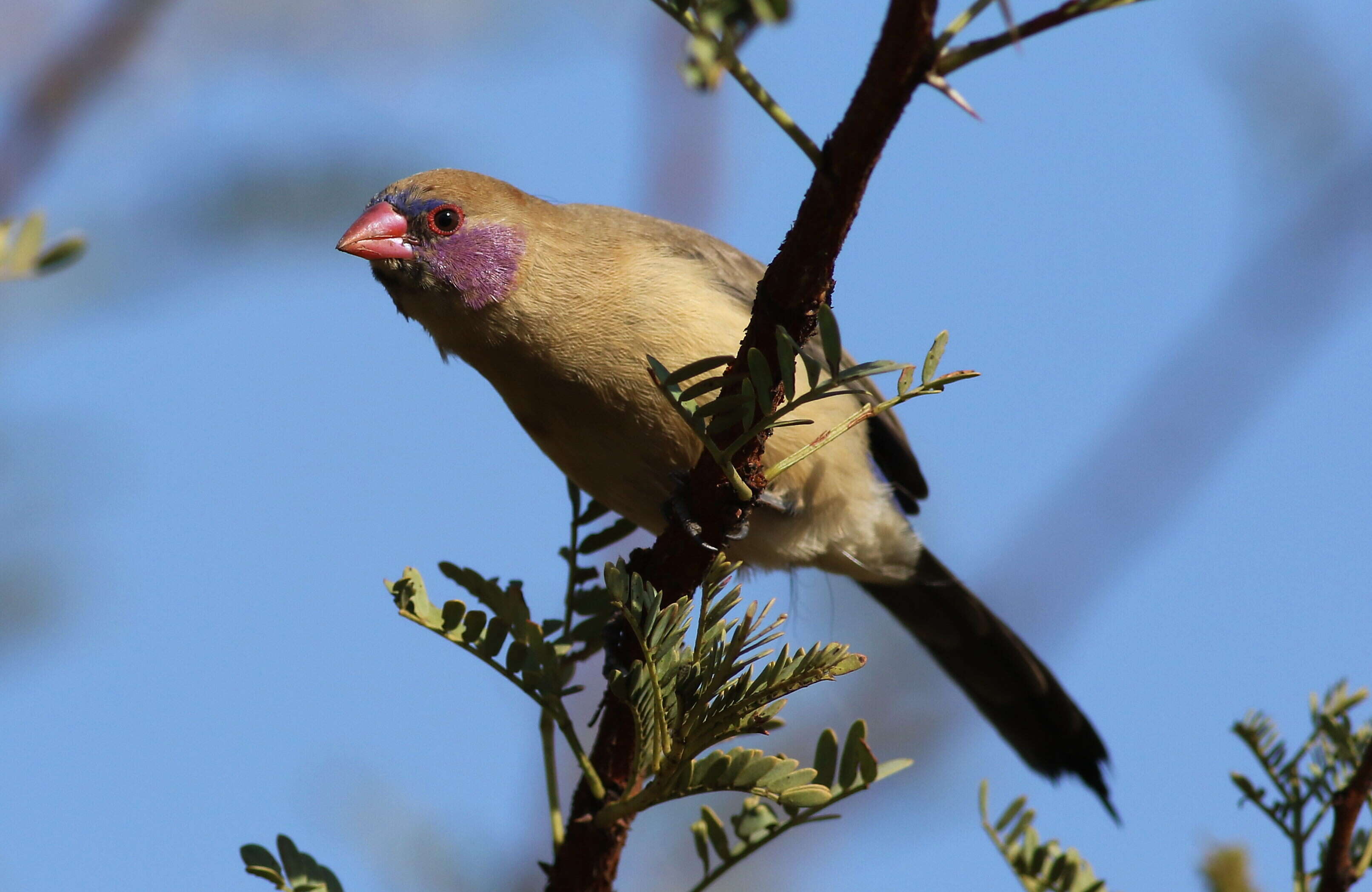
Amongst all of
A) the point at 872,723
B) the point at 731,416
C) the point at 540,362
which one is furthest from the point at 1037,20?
the point at 872,723

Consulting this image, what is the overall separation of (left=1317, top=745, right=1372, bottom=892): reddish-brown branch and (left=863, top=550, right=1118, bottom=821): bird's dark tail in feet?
9.08

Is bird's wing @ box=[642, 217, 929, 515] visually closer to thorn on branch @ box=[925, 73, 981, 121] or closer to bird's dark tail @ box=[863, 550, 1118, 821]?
bird's dark tail @ box=[863, 550, 1118, 821]

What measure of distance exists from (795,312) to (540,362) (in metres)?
1.88

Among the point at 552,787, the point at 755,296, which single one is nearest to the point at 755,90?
the point at 552,787

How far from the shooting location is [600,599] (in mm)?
3043

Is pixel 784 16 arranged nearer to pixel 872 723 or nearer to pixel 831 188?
pixel 831 188

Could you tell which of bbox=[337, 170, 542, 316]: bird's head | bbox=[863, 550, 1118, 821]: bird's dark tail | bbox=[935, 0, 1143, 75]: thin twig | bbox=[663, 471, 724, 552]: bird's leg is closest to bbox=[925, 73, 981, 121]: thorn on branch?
bbox=[935, 0, 1143, 75]: thin twig

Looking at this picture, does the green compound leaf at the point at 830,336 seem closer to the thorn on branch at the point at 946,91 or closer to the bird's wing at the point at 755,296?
the thorn on branch at the point at 946,91

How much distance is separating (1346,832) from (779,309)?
4.64 feet

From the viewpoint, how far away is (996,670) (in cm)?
552

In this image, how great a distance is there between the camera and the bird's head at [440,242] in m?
4.15

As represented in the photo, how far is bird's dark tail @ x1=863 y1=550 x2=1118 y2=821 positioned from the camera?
523cm

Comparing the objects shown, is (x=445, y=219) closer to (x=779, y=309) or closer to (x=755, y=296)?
(x=755, y=296)

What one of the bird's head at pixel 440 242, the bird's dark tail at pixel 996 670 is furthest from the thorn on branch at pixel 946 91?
the bird's dark tail at pixel 996 670
